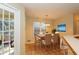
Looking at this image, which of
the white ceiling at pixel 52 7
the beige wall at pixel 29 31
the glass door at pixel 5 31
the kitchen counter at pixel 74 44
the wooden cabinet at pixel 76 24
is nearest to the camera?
the kitchen counter at pixel 74 44

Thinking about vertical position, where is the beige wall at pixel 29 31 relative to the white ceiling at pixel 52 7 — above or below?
below

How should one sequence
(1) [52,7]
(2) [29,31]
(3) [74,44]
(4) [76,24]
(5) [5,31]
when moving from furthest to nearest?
(2) [29,31], (4) [76,24], (1) [52,7], (5) [5,31], (3) [74,44]

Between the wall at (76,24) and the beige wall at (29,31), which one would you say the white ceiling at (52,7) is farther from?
the beige wall at (29,31)

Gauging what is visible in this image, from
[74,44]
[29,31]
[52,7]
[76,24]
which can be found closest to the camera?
[74,44]

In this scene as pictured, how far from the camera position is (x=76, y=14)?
20.5 feet

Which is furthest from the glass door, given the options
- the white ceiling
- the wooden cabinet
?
the wooden cabinet

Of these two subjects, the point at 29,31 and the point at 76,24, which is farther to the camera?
the point at 29,31

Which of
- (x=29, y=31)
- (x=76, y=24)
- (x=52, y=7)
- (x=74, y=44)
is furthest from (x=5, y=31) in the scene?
(x=29, y=31)

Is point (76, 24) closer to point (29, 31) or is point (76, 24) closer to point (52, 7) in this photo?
point (52, 7)

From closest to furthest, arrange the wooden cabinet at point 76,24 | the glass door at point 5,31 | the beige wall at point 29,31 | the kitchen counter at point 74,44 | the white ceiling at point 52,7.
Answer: the kitchen counter at point 74,44 → the glass door at point 5,31 → the white ceiling at point 52,7 → the wooden cabinet at point 76,24 → the beige wall at point 29,31

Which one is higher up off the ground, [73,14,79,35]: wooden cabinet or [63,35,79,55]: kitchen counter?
[73,14,79,35]: wooden cabinet

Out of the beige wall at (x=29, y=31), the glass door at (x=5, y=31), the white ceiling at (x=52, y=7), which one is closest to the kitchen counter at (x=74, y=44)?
the glass door at (x=5, y=31)

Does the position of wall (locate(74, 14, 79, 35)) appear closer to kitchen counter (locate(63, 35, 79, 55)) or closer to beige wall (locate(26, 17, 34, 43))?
beige wall (locate(26, 17, 34, 43))
